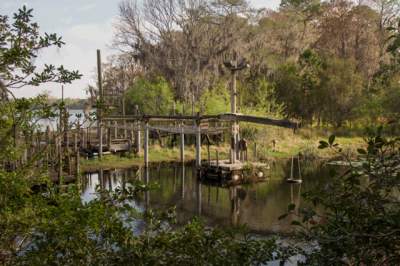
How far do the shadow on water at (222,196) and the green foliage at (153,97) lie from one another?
9.13m

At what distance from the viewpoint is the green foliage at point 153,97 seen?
3039 cm

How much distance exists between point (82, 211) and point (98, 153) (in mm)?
21017

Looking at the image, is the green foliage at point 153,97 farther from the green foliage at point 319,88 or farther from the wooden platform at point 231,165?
the wooden platform at point 231,165

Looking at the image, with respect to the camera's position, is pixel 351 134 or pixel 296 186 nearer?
pixel 296 186

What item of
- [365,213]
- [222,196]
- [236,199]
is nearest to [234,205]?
[236,199]

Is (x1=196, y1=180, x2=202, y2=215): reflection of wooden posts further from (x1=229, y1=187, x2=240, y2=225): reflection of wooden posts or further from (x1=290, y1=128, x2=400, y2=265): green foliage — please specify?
(x1=290, y1=128, x2=400, y2=265): green foliage

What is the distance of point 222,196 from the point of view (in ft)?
54.2

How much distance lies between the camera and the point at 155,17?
33.7 metres

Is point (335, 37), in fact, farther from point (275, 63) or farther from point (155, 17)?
point (155, 17)

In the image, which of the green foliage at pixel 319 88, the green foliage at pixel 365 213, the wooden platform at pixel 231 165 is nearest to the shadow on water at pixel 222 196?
the wooden platform at pixel 231 165

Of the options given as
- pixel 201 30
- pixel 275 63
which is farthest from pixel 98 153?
pixel 275 63

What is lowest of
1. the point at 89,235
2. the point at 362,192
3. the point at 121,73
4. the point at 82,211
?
the point at 89,235

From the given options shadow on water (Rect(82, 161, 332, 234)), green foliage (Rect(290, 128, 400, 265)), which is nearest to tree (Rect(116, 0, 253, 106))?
shadow on water (Rect(82, 161, 332, 234))

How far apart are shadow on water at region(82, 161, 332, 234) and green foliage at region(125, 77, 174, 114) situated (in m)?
9.13
